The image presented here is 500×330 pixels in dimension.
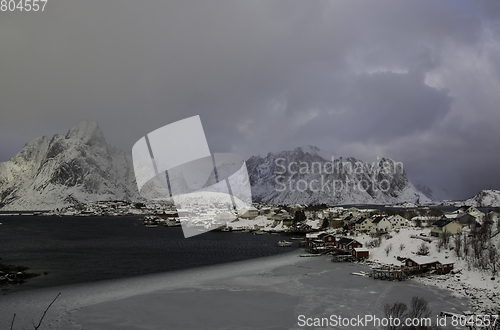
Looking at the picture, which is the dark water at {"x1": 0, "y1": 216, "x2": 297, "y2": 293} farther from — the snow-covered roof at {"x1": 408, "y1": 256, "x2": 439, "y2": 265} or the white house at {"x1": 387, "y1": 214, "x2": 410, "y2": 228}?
A: the white house at {"x1": 387, "y1": 214, "x2": 410, "y2": 228}

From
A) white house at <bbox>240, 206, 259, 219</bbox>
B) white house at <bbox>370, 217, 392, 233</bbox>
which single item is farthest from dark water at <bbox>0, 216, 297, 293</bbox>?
white house at <bbox>240, 206, 259, 219</bbox>

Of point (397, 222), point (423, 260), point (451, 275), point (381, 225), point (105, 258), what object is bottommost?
point (451, 275)

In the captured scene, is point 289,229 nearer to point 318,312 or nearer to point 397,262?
point 397,262

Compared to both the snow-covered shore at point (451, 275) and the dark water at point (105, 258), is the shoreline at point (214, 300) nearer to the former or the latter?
the snow-covered shore at point (451, 275)

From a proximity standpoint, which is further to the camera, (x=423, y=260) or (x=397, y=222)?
(x=397, y=222)

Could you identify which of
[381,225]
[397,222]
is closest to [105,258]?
[381,225]

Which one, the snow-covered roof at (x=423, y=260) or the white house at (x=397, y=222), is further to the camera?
the white house at (x=397, y=222)

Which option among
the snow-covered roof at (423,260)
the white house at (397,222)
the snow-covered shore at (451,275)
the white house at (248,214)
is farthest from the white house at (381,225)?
the white house at (248,214)

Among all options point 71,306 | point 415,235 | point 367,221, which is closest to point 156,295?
point 71,306

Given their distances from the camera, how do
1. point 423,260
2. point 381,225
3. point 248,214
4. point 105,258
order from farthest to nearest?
1. point 248,214
2. point 381,225
3. point 105,258
4. point 423,260

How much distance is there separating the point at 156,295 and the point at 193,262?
14.6 m

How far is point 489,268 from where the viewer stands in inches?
1060

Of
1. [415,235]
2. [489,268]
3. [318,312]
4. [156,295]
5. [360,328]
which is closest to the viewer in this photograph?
[360,328]

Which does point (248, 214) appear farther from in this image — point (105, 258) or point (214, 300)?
point (214, 300)
